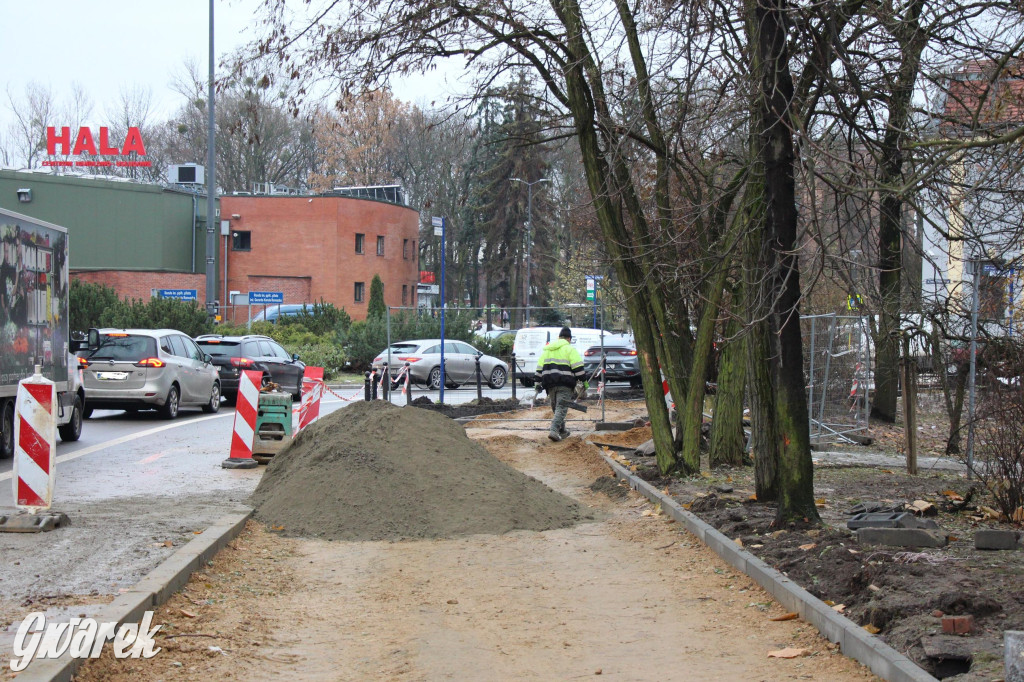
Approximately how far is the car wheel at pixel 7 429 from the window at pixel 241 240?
46182 millimetres

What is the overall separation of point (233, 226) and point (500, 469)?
5076cm

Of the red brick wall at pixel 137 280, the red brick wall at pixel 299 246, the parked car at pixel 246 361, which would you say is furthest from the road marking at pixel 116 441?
the red brick wall at pixel 299 246

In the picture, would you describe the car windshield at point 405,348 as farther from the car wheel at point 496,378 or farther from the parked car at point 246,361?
the parked car at point 246,361

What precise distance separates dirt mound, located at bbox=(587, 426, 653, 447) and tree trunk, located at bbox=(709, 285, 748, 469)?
11.2 ft

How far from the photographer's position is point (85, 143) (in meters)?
59.4

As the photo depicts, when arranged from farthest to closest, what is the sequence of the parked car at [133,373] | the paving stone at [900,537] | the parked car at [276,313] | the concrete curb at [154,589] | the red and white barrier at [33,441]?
the parked car at [276,313] < the parked car at [133,373] < the red and white barrier at [33,441] < the paving stone at [900,537] < the concrete curb at [154,589]

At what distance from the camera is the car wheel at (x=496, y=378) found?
1276 inches

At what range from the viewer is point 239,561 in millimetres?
8258

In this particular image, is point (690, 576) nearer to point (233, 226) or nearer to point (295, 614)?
point (295, 614)

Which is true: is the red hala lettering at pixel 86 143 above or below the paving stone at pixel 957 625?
above

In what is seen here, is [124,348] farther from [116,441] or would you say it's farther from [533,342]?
[533,342]

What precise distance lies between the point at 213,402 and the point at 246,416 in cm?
930

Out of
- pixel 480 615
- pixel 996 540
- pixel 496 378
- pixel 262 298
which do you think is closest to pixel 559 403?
pixel 996 540

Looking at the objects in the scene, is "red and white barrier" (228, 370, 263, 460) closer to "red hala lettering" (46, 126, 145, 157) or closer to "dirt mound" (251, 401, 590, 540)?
"dirt mound" (251, 401, 590, 540)
